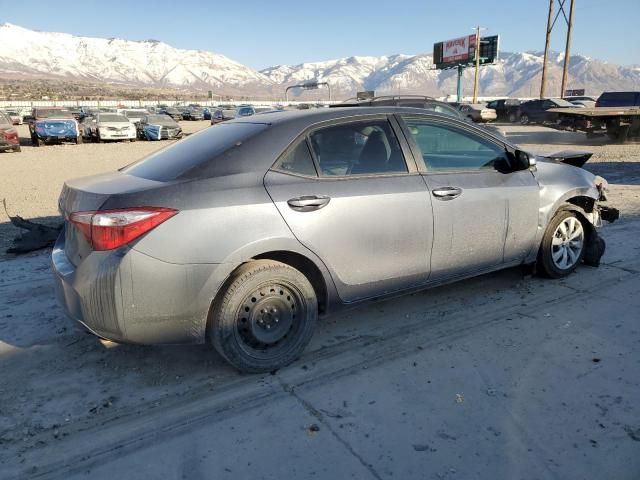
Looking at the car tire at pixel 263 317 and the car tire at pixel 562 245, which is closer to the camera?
the car tire at pixel 263 317

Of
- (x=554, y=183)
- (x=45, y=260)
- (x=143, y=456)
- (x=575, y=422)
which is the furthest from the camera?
(x=45, y=260)

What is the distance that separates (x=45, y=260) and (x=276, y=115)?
3419mm

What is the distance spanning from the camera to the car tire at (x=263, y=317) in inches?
121

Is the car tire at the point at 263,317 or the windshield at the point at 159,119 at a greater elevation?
the windshield at the point at 159,119

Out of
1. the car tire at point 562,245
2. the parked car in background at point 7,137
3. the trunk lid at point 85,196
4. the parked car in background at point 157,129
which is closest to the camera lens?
the trunk lid at point 85,196

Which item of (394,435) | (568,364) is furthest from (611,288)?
(394,435)

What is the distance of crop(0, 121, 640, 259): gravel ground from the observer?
8.42 m

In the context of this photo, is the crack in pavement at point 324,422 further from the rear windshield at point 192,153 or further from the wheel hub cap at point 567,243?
the wheel hub cap at point 567,243

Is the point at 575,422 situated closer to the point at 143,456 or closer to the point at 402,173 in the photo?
the point at 402,173

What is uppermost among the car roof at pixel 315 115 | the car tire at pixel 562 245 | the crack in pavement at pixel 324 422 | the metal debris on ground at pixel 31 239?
the car roof at pixel 315 115

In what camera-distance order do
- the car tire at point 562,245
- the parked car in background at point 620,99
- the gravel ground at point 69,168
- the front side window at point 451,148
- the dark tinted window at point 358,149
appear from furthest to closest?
the parked car in background at point 620,99
the gravel ground at point 69,168
the car tire at point 562,245
the front side window at point 451,148
the dark tinted window at point 358,149

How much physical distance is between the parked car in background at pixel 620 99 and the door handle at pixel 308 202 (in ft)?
76.4

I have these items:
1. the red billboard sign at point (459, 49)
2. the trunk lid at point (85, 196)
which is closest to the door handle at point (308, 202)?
the trunk lid at point (85, 196)

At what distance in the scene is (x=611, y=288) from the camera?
4547 millimetres
